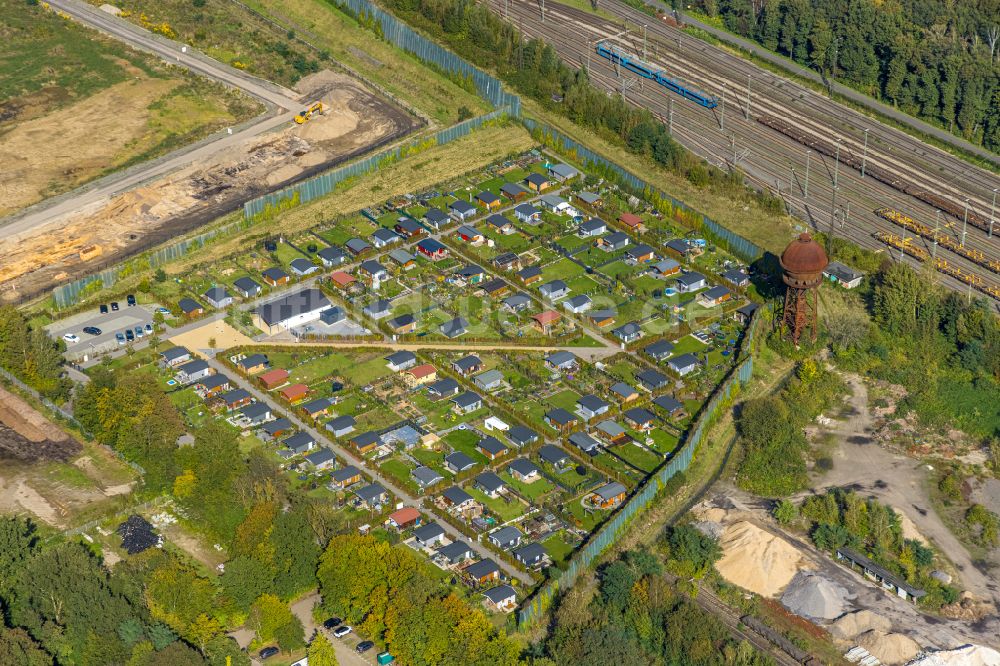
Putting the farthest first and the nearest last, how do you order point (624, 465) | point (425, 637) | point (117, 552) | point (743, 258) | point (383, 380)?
point (743, 258) < point (383, 380) < point (624, 465) < point (117, 552) < point (425, 637)

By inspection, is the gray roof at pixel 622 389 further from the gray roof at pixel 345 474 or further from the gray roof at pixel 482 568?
the gray roof at pixel 482 568

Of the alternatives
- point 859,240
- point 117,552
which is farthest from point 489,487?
point 859,240

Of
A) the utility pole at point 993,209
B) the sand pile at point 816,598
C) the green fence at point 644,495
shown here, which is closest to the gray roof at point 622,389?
the green fence at point 644,495

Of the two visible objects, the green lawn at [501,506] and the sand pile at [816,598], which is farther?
the green lawn at [501,506]

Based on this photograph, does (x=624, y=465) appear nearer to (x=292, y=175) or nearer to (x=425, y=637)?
(x=425, y=637)

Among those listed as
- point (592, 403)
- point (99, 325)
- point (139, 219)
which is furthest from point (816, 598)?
point (139, 219)
